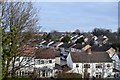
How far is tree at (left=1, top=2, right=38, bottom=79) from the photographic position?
166 inches

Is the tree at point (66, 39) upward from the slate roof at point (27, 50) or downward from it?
upward

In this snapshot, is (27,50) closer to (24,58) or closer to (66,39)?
(24,58)

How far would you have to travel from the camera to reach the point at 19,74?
192 inches

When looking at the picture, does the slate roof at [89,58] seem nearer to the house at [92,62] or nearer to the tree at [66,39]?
the house at [92,62]

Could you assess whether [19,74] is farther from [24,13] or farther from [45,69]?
[45,69]

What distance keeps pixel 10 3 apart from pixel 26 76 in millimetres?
1532

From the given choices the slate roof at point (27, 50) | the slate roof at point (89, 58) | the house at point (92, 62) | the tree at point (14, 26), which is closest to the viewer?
the tree at point (14, 26)

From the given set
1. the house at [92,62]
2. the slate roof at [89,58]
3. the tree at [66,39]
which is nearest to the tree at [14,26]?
the house at [92,62]

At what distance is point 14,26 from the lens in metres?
4.33

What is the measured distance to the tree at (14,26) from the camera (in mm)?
4215

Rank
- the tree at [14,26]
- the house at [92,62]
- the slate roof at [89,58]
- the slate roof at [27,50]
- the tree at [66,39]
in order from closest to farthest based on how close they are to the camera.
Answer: the tree at [14,26] → the slate roof at [27,50] → the house at [92,62] → the slate roof at [89,58] → the tree at [66,39]

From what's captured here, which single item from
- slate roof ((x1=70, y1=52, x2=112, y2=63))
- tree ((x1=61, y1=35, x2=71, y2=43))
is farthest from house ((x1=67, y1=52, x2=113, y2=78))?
tree ((x1=61, y1=35, x2=71, y2=43))

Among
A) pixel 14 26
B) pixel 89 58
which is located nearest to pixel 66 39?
pixel 89 58

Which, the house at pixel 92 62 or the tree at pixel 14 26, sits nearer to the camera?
the tree at pixel 14 26
